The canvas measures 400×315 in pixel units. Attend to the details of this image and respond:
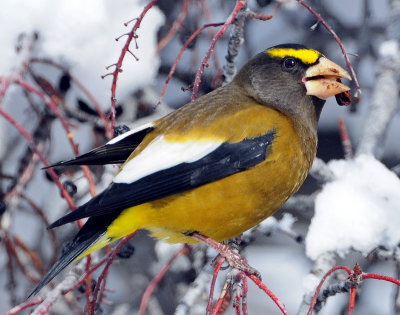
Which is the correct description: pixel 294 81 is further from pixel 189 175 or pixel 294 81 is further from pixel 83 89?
pixel 83 89

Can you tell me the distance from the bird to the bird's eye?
0.09m

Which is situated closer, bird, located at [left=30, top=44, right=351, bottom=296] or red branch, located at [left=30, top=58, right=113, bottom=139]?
bird, located at [left=30, top=44, right=351, bottom=296]

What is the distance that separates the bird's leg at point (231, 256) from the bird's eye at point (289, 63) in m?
0.85

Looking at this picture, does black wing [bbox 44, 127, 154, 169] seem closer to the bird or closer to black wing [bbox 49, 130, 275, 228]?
the bird

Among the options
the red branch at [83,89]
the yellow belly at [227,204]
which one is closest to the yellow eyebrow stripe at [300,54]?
the yellow belly at [227,204]

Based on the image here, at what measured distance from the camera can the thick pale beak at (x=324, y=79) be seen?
3.14 m

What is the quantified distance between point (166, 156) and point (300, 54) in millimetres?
748

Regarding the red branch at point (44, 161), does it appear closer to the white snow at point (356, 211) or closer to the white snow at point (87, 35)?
the white snow at point (87, 35)

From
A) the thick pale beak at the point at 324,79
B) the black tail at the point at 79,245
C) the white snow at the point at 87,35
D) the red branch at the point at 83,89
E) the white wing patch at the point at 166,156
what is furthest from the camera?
the white snow at the point at 87,35

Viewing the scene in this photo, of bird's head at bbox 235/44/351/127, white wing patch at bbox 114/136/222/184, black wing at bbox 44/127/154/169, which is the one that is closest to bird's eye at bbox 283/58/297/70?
bird's head at bbox 235/44/351/127

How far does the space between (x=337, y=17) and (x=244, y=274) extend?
9.21 feet

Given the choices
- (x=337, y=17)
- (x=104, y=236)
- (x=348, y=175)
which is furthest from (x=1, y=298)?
(x=337, y=17)

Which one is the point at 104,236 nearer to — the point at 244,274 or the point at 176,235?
the point at 176,235

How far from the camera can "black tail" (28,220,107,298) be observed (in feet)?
9.48
